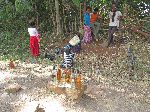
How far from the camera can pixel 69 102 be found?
918 cm

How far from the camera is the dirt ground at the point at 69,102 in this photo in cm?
898

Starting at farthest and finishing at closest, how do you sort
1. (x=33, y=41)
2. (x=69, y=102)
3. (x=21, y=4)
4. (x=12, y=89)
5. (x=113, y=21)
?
(x=21, y=4), (x=113, y=21), (x=33, y=41), (x=12, y=89), (x=69, y=102)

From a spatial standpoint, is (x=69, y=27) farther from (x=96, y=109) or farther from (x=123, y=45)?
(x=96, y=109)

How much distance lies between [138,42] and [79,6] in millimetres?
2658

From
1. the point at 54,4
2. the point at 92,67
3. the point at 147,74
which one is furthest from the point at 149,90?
the point at 54,4

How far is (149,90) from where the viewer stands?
9797 mm

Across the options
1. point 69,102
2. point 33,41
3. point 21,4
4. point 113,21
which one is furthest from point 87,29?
point 69,102

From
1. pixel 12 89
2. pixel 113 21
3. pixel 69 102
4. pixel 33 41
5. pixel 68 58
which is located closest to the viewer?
pixel 69 102

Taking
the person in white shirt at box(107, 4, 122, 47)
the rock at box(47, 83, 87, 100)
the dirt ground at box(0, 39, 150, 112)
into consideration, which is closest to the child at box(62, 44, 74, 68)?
the dirt ground at box(0, 39, 150, 112)

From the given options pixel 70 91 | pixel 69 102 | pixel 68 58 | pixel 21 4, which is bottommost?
pixel 69 102

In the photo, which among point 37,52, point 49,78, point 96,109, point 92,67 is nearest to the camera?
point 96,109

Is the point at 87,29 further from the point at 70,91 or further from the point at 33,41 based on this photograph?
the point at 70,91

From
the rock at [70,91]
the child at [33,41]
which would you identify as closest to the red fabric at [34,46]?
the child at [33,41]

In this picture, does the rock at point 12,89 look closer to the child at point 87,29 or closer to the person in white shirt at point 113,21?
the child at point 87,29
